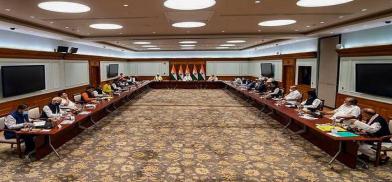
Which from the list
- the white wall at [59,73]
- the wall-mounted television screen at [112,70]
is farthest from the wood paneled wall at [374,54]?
the wall-mounted television screen at [112,70]

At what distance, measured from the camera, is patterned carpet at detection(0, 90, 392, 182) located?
4.63m

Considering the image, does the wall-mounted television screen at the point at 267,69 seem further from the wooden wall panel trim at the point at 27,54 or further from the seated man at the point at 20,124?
the seated man at the point at 20,124

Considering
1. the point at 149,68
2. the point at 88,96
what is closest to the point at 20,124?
the point at 88,96

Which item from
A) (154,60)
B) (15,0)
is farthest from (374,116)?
(154,60)

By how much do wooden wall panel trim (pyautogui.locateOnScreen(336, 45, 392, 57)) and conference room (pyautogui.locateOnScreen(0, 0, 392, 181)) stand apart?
4 cm

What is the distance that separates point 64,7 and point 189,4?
9.39 ft

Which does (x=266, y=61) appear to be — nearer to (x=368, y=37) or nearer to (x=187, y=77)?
(x=187, y=77)

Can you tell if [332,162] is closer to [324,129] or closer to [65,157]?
[324,129]

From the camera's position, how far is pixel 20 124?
5.43 meters

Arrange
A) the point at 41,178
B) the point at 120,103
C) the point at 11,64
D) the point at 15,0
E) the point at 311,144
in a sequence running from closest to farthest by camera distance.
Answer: the point at 41,178 < the point at 15,0 < the point at 311,144 < the point at 11,64 < the point at 120,103

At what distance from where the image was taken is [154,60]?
79.3 ft

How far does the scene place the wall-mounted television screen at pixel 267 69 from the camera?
18.0 m

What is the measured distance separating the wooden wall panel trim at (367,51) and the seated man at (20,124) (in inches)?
388

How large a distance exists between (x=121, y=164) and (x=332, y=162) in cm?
421
